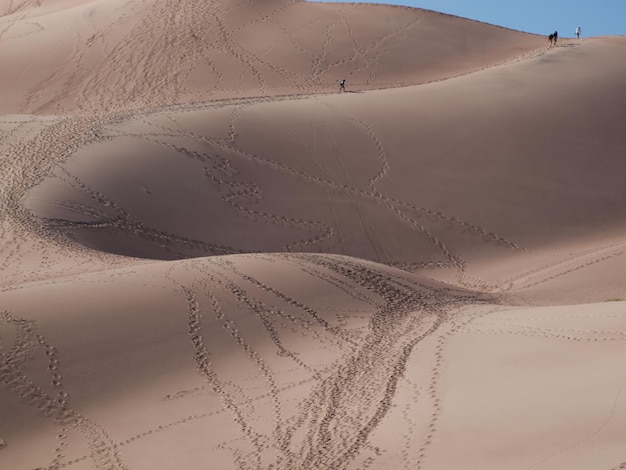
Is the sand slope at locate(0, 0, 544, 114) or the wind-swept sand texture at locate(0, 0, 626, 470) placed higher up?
the sand slope at locate(0, 0, 544, 114)

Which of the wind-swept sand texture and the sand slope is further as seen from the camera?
the sand slope

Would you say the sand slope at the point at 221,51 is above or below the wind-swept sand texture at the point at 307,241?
above

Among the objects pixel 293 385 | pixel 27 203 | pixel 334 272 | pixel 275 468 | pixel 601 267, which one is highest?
pixel 601 267

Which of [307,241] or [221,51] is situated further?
[221,51]

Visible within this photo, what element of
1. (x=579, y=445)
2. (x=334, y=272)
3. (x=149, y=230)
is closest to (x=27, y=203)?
(x=149, y=230)

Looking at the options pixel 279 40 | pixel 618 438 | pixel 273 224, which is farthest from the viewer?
pixel 279 40

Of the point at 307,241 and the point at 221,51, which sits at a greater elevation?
the point at 221,51

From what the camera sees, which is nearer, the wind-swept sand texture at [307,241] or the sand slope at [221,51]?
the wind-swept sand texture at [307,241]

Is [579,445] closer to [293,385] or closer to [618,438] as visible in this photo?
[618,438]
